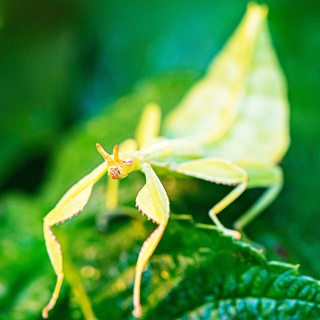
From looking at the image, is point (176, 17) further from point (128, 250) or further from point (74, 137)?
point (128, 250)

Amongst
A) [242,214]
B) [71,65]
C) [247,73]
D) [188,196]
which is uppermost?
[71,65]

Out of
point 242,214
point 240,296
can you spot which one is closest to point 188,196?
point 242,214

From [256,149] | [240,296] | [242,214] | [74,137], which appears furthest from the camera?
[74,137]

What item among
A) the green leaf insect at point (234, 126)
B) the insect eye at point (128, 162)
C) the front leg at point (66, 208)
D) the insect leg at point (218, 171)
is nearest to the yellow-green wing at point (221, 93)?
the green leaf insect at point (234, 126)

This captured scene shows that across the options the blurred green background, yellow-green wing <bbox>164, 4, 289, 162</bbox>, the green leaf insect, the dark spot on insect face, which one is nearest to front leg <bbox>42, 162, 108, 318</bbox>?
the dark spot on insect face

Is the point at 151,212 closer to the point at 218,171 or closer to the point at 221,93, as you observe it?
the point at 218,171

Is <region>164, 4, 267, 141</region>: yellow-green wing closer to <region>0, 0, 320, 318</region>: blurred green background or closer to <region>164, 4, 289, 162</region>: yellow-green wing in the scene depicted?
<region>164, 4, 289, 162</region>: yellow-green wing

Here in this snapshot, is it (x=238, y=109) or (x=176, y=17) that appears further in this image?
(x=176, y=17)
